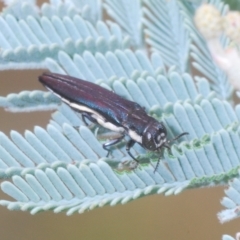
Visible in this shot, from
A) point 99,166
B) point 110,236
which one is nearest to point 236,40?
point 99,166

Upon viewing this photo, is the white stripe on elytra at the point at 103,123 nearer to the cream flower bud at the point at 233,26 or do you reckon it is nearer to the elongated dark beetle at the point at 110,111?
the elongated dark beetle at the point at 110,111

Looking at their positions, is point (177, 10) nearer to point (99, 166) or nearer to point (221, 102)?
point (221, 102)

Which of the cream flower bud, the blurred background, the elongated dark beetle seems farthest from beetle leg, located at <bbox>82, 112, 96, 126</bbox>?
the blurred background

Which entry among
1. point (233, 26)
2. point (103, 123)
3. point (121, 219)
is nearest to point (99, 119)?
point (103, 123)

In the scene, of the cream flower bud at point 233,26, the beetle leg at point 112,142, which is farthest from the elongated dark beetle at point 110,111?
the cream flower bud at point 233,26

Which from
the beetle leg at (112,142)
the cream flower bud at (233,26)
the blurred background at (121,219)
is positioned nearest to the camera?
the cream flower bud at (233,26)

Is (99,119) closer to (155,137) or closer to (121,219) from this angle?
(155,137)
